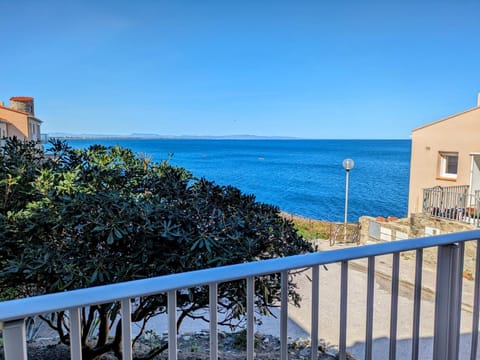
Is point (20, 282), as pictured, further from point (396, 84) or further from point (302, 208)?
point (396, 84)

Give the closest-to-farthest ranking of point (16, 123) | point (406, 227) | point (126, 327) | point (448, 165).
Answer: point (126, 327), point (406, 227), point (448, 165), point (16, 123)

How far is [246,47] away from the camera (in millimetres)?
17281

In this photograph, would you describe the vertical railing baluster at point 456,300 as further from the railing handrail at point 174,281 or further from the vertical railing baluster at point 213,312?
the vertical railing baluster at point 213,312

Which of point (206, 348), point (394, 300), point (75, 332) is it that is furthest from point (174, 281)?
point (206, 348)

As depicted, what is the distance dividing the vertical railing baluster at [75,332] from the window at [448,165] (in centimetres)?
1131

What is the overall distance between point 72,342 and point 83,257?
1.44 metres

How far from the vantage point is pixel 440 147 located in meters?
10.3

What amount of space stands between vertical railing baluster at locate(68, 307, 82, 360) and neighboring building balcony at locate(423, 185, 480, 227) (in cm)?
943

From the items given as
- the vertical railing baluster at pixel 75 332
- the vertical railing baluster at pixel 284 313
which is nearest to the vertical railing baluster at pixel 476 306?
the vertical railing baluster at pixel 284 313

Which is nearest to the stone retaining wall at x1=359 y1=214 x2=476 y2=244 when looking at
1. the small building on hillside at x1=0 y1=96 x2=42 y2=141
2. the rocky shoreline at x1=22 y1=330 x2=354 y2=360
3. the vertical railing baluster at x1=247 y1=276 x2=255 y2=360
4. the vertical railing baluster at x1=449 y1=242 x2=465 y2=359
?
the rocky shoreline at x1=22 y1=330 x2=354 y2=360

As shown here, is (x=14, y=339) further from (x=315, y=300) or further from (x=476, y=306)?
(x=476, y=306)

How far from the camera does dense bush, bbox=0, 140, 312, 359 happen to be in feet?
6.86

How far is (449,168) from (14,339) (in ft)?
38.5

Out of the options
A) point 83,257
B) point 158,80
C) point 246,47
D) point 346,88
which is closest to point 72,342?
point 83,257
